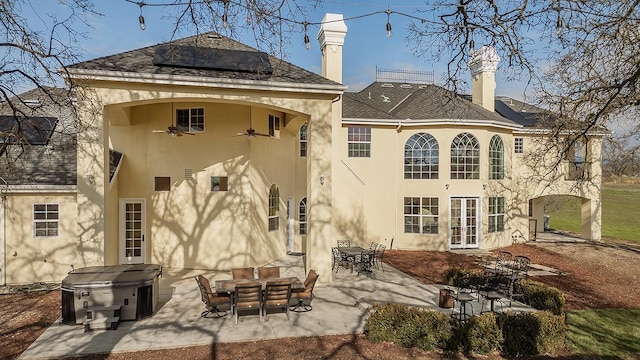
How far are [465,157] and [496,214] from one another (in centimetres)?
350

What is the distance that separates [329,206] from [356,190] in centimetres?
674

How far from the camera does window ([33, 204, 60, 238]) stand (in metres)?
11.6

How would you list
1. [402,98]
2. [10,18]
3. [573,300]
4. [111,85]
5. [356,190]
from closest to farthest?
[10,18]
[111,85]
[573,300]
[356,190]
[402,98]

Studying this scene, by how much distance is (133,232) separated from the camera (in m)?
13.1

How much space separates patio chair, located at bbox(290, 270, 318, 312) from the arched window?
1156 centimetres

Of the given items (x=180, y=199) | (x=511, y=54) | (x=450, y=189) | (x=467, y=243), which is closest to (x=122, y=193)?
(x=180, y=199)

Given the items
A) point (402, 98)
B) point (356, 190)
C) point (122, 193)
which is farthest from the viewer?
point (402, 98)

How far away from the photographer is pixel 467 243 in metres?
18.0

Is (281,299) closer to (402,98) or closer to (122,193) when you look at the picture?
(122,193)

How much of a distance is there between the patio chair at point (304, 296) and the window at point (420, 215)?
1026cm

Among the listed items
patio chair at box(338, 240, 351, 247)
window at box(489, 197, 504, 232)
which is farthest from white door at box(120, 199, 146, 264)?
window at box(489, 197, 504, 232)

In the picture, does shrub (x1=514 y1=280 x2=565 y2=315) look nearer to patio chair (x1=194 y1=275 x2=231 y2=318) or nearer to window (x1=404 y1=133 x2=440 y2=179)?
patio chair (x1=194 y1=275 x2=231 y2=318)

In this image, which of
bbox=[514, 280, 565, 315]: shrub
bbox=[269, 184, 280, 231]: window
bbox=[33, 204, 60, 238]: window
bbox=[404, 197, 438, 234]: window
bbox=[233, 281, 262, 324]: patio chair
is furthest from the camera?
bbox=[404, 197, 438, 234]: window

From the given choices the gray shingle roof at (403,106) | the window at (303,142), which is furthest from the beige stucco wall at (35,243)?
the gray shingle roof at (403,106)
